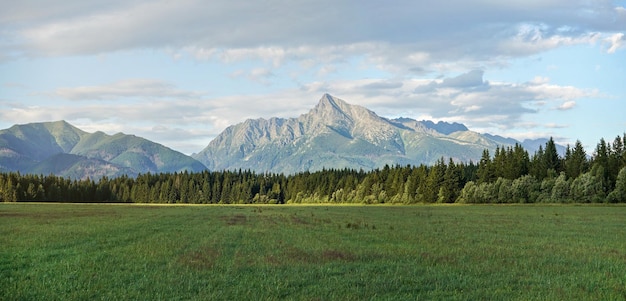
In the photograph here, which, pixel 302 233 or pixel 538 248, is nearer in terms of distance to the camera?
pixel 538 248

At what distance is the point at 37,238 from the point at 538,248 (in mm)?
34710

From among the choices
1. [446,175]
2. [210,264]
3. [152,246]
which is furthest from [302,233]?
[446,175]

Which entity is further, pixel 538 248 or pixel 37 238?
pixel 37 238

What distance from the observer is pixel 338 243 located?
1344 inches

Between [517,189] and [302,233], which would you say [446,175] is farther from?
[302,233]

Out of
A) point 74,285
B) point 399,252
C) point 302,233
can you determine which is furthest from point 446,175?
point 74,285

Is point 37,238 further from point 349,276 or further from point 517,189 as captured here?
point 517,189

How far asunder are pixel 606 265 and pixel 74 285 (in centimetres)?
2399

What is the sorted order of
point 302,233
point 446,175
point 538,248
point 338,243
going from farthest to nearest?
point 446,175, point 302,233, point 338,243, point 538,248

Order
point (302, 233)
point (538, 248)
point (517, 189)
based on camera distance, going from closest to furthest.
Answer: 1. point (538, 248)
2. point (302, 233)
3. point (517, 189)

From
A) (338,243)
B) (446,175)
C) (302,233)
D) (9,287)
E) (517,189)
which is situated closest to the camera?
(9,287)

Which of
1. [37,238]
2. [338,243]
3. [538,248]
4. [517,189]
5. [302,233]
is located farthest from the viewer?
[517,189]

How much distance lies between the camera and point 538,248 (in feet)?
104

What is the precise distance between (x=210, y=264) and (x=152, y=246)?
9389 mm
